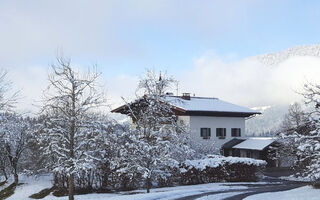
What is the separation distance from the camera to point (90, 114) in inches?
760

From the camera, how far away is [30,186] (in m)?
30.4

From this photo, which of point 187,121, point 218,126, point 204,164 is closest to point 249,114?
point 218,126

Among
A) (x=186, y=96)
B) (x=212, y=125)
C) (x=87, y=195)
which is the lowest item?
(x=87, y=195)

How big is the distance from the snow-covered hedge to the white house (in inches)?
543

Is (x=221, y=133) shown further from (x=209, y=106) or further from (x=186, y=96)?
(x=186, y=96)

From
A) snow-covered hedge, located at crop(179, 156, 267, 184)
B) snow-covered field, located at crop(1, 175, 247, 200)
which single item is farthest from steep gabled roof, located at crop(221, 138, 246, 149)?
snow-covered field, located at crop(1, 175, 247, 200)

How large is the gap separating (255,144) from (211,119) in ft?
20.4

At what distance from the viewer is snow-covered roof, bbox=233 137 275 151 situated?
43.3m

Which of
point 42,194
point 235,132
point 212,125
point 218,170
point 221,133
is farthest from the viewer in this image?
point 235,132

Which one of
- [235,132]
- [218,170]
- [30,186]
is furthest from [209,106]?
[30,186]

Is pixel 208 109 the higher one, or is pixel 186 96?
pixel 186 96

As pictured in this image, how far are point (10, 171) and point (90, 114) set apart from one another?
70.4 ft

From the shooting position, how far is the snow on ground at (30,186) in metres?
28.0

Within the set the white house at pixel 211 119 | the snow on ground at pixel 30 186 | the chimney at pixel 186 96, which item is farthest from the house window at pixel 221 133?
the snow on ground at pixel 30 186
